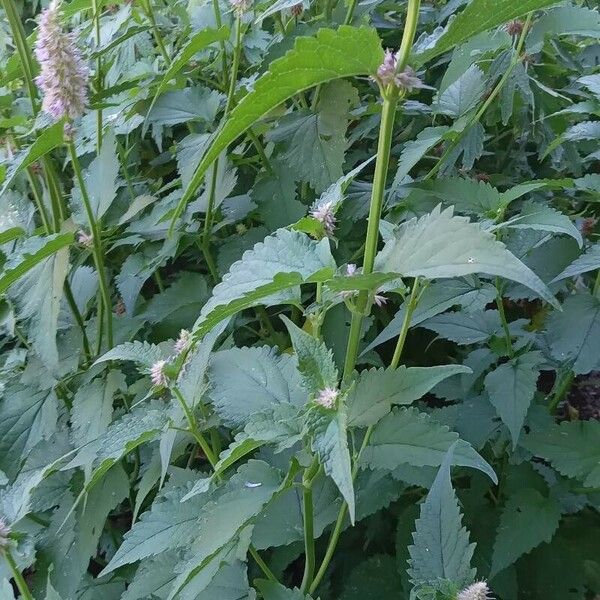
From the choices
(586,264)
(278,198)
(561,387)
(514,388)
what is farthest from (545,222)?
(278,198)

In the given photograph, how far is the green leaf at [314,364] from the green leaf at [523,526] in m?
0.37

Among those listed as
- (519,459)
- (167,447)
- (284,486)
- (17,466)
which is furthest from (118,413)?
(519,459)

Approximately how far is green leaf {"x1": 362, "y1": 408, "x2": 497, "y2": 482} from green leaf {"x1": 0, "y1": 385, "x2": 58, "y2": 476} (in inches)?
18.2

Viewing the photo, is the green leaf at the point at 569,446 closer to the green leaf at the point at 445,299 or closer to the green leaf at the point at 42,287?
the green leaf at the point at 445,299

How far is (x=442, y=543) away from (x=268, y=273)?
290 mm

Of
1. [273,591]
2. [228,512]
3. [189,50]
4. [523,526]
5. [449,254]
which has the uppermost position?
[189,50]

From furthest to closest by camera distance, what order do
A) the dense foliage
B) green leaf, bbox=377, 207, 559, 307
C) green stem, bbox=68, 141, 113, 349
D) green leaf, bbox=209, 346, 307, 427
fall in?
1. green stem, bbox=68, 141, 113, 349
2. green leaf, bbox=209, 346, 307, 427
3. the dense foliage
4. green leaf, bbox=377, 207, 559, 307

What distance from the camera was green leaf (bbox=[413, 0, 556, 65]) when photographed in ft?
1.35

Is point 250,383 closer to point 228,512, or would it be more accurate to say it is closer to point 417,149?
point 228,512

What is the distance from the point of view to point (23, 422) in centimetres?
83

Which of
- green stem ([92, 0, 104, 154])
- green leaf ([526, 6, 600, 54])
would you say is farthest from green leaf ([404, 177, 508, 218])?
green stem ([92, 0, 104, 154])

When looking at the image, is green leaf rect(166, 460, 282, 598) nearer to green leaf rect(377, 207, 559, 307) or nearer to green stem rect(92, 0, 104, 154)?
green leaf rect(377, 207, 559, 307)

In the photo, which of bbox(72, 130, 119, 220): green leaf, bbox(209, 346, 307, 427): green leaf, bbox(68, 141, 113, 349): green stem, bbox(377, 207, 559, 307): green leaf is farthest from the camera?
bbox(72, 130, 119, 220): green leaf

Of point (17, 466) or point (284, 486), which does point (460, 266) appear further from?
point (17, 466)
